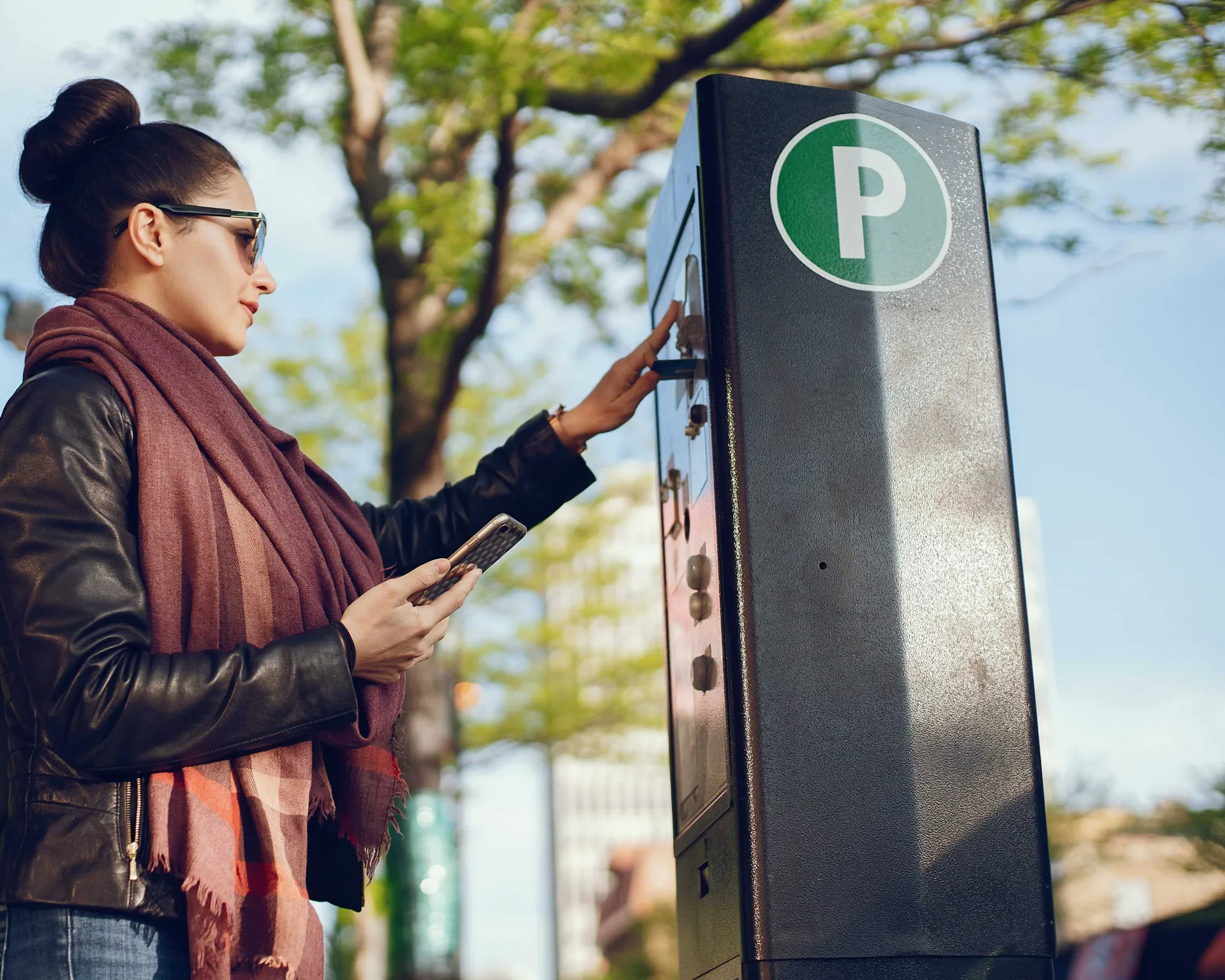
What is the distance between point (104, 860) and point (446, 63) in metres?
5.12

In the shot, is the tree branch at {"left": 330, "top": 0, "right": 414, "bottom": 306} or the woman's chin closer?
the woman's chin

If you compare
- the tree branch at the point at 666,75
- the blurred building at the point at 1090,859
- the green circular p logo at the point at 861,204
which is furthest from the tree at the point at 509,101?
the blurred building at the point at 1090,859

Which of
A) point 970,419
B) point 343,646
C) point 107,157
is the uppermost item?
point 107,157

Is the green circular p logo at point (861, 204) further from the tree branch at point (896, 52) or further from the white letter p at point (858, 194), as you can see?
the tree branch at point (896, 52)

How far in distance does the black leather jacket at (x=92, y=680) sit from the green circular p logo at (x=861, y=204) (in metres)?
1.04

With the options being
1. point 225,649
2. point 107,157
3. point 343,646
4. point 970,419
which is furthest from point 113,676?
point 970,419

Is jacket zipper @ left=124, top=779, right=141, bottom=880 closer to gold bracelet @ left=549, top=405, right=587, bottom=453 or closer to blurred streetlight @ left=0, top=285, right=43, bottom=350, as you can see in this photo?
gold bracelet @ left=549, top=405, right=587, bottom=453

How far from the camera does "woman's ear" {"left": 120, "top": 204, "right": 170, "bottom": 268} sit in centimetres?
207

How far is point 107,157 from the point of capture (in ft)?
6.91

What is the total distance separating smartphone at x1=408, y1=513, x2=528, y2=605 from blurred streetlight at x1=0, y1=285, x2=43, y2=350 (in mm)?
5620

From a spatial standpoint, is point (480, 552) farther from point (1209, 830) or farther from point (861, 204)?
point (1209, 830)

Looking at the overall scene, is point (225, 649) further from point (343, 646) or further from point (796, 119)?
point (796, 119)

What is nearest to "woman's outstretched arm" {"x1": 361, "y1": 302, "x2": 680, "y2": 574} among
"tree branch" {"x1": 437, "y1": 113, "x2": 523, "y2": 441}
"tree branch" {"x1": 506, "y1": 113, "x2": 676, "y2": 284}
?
"tree branch" {"x1": 437, "y1": 113, "x2": 523, "y2": 441}

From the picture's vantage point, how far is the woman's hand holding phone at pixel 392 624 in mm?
1839
